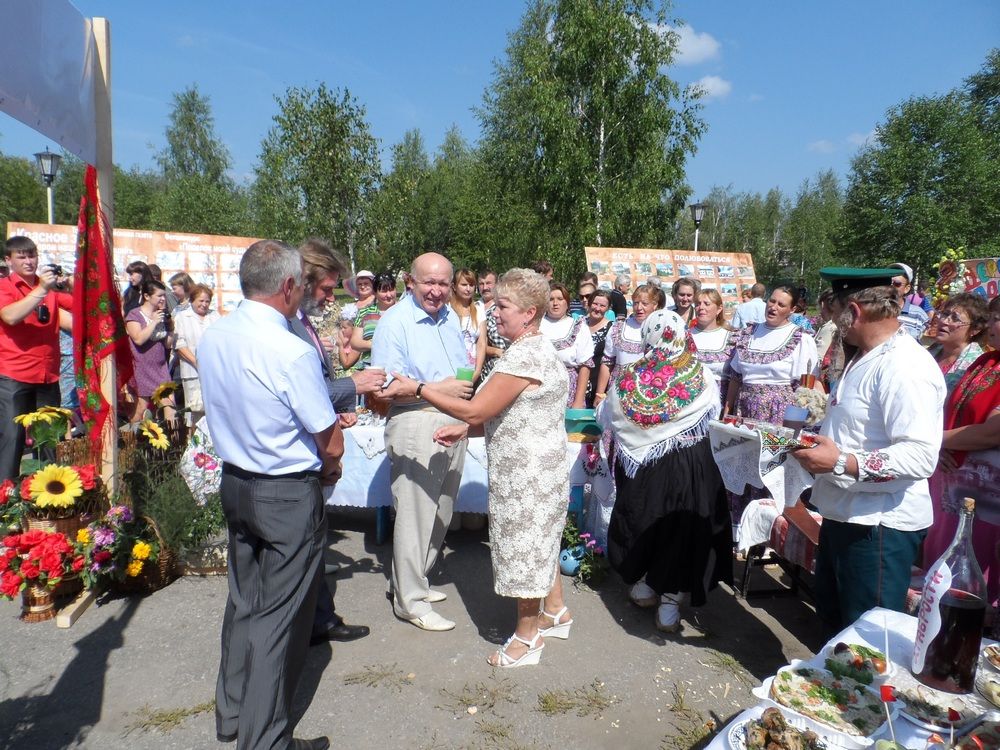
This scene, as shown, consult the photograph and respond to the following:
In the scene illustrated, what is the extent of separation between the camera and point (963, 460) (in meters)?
3.06

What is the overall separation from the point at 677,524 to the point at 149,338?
534cm

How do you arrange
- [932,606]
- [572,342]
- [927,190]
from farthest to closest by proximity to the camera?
[927,190] < [572,342] < [932,606]

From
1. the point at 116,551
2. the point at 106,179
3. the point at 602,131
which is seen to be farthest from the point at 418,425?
the point at 602,131

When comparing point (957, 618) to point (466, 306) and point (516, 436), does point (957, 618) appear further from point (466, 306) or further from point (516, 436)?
point (466, 306)

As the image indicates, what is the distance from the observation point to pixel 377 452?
451cm

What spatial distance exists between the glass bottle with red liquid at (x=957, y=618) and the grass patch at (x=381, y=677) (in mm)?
2211

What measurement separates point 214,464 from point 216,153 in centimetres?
4019

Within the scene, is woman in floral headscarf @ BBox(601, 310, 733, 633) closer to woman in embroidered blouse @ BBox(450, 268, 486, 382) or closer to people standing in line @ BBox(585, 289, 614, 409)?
woman in embroidered blouse @ BBox(450, 268, 486, 382)

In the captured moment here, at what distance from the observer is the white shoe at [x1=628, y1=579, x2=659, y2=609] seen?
12.0ft

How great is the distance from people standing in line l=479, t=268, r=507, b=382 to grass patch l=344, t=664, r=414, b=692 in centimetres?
216

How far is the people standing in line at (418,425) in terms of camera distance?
3301 millimetres

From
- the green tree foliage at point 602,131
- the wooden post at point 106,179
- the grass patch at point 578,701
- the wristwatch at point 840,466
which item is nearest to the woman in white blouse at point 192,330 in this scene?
the wooden post at point 106,179

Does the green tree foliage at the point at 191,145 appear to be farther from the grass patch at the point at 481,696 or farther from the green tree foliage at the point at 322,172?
the grass patch at the point at 481,696

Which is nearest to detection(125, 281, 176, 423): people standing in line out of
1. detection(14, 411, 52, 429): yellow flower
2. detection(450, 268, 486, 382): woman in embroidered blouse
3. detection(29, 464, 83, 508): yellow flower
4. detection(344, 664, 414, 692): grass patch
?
detection(14, 411, 52, 429): yellow flower
